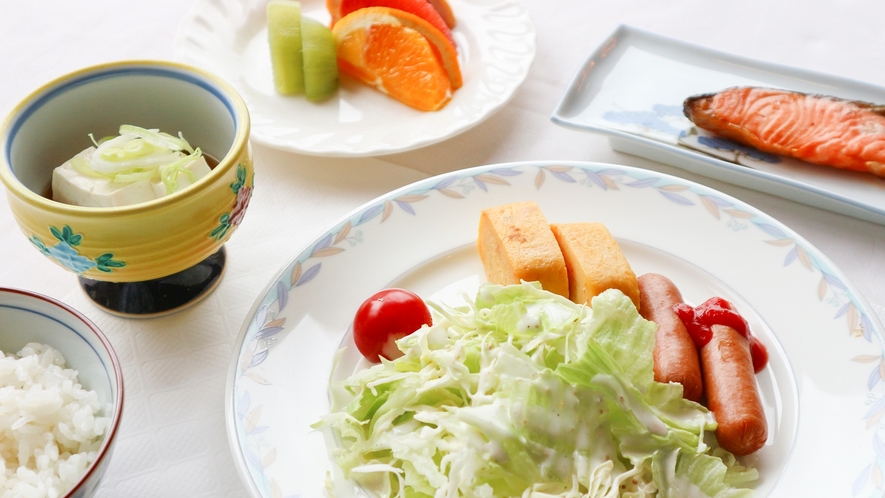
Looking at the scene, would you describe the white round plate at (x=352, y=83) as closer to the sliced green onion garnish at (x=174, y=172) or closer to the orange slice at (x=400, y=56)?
the orange slice at (x=400, y=56)

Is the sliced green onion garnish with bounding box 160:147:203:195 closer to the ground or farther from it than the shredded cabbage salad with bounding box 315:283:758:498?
farther from it

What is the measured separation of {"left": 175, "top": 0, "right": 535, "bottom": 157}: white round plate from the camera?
7.36 ft

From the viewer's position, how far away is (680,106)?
93.9 inches

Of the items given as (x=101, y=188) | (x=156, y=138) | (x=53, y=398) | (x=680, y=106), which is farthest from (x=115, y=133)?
(x=680, y=106)

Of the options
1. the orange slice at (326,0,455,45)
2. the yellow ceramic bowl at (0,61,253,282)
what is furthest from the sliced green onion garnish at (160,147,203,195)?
the orange slice at (326,0,455,45)

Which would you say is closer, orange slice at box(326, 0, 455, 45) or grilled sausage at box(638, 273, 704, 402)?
grilled sausage at box(638, 273, 704, 402)

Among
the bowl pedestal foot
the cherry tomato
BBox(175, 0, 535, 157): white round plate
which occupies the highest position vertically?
BBox(175, 0, 535, 157): white round plate

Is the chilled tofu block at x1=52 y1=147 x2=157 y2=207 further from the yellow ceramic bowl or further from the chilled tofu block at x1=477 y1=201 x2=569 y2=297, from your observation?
the chilled tofu block at x1=477 y1=201 x2=569 y2=297

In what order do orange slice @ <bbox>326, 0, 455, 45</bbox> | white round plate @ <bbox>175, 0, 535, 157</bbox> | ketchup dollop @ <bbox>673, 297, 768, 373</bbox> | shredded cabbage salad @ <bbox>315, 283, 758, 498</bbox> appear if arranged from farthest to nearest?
orange slice @ <bbox>326, 0, 455, 45</bbox>, white round plate @ <bbox>175, 0, 535, 157</bbox>, ketchup dollop @ <bbox>673, 297, 768, 373</bbox>, shredded cabbage salad @ <bbox>315, 283, 758, 498</bbox>

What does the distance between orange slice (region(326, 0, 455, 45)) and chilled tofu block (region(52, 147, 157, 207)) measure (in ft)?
4.13

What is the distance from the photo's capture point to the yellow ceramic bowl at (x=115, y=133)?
4.96 feet

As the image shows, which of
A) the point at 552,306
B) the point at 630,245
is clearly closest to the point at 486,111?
the point at 630,245

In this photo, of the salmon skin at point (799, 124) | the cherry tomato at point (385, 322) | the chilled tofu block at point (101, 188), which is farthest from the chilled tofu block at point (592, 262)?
the chilled tofu block at point (101, 188)

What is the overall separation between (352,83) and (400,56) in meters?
0.21
